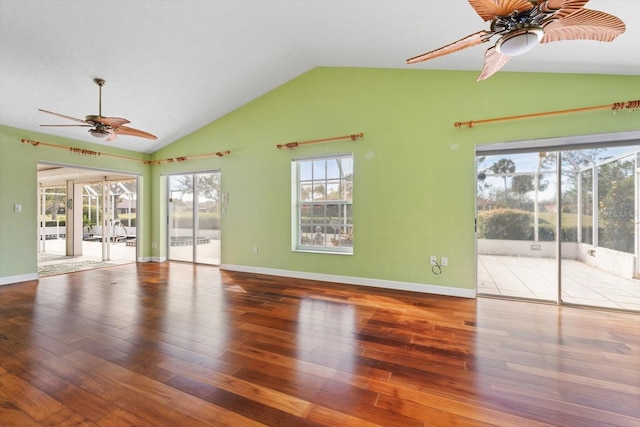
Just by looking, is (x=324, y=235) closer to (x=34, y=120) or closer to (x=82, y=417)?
(x=82, y=417)

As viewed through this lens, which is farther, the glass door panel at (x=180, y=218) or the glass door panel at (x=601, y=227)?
the glass door panel at (x=180, y=218)

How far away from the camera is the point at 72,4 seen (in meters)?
2.74

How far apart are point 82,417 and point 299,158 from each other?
161 inches

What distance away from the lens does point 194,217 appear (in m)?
6.43

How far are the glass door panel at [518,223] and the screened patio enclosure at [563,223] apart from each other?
0.03ft

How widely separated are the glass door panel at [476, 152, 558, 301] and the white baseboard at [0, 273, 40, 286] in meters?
7.23

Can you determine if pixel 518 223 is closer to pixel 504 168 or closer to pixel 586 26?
pixel 504 168

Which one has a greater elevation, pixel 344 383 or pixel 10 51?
pixel 10 51

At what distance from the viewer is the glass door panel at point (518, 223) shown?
3.61m

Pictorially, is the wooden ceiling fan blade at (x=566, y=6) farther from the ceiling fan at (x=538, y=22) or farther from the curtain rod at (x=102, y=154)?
Answer: the curtain rod at (x=102, y=154)

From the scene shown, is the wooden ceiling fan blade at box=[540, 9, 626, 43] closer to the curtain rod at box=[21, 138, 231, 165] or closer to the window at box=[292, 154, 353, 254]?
the window at box=[292, 154, 353, 254]

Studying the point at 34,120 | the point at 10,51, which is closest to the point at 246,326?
the point at 10,51

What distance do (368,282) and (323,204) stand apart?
1504mm

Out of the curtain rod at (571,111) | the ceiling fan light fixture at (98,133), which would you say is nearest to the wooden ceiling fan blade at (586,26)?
the curtain rod at (571,111)
